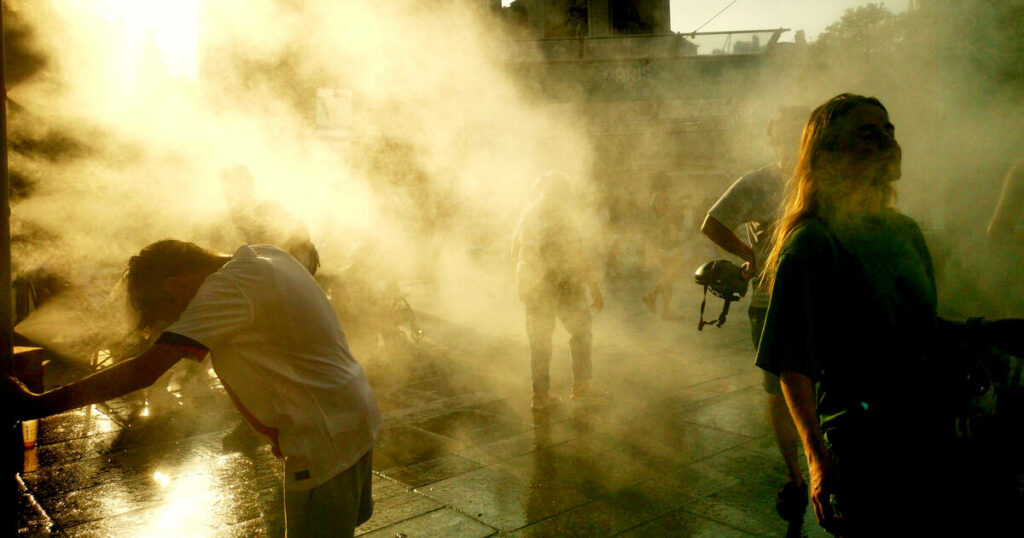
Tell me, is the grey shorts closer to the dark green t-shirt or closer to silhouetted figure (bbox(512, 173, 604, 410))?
the dark green t-shirt

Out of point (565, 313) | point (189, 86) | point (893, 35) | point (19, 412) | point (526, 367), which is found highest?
point (893, 35)

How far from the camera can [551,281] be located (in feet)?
18.4

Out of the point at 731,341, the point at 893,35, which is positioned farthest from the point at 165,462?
the point at 893,35

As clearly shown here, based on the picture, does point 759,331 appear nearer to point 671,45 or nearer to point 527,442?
point 527,442

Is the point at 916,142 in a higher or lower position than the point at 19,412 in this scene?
higher

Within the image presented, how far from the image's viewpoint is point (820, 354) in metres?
1.75

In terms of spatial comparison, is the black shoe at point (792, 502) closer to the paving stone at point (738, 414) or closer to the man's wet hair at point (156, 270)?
the paving stone at point (738, 414)

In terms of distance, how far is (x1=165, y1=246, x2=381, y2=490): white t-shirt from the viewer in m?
1.95

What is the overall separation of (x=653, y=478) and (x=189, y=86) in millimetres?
5186

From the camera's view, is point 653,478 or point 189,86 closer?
point 653,478

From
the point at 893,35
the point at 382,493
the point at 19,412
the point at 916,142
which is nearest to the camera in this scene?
the point at 19,412

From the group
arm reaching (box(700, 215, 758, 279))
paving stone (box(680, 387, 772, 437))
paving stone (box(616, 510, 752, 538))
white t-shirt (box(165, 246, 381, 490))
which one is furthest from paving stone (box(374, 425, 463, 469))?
white t-shirt (box(165, 246, 381, 490))

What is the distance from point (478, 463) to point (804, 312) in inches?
116

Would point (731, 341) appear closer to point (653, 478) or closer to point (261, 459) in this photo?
point (653, 478)
